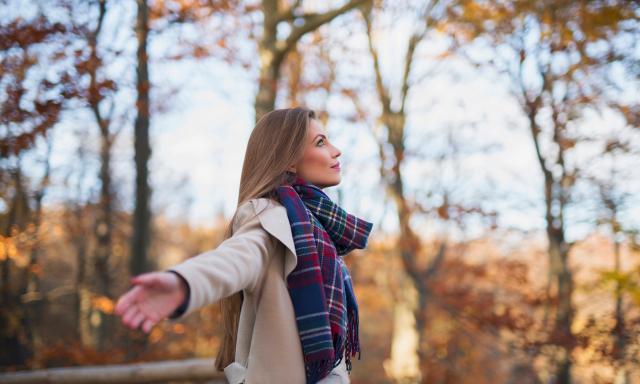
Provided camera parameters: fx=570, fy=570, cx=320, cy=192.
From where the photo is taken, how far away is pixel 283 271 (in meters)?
2.08

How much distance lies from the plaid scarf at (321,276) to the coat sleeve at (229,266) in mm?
140

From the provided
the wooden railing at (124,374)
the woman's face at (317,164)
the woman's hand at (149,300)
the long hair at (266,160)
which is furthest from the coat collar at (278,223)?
the wooden railing at (124,374)

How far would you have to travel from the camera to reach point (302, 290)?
2.04 meters

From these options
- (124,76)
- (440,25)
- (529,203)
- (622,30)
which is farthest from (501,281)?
(124,76)

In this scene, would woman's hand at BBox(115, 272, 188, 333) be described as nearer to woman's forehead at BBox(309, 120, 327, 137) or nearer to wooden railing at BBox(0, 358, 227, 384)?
woman's forehead at BBox(309, 120, 327, 137)

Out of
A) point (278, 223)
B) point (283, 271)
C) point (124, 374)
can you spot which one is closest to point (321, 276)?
point (283, 271)

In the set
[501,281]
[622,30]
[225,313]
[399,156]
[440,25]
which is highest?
[440,25]

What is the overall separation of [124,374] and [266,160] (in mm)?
3414

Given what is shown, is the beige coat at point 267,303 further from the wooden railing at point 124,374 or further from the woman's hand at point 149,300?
the wooden railing at point 124,374

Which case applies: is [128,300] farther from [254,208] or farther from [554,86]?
[554,86]

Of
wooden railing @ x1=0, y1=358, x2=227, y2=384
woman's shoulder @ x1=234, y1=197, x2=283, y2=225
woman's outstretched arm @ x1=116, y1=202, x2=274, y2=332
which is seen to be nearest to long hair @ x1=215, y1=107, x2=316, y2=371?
woman's shoulder @ x1=234, y1=197, x2=283, y2=225

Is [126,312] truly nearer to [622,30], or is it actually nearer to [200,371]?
[200,371]

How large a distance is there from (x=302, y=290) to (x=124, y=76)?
15.0ft

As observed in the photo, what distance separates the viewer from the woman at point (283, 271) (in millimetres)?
1689
